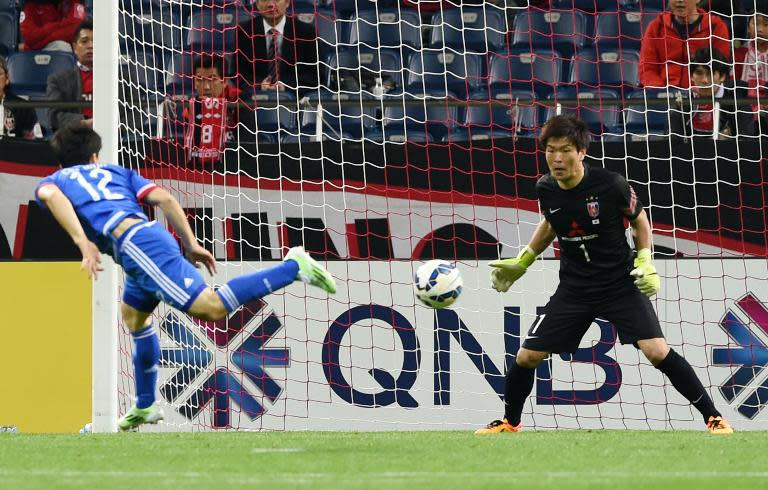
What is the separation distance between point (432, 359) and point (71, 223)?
3.79 metres

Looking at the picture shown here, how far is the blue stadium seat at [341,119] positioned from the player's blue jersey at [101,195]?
3504 mm

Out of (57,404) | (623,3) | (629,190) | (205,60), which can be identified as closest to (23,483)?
(629,190)

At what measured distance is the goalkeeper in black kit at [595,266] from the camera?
25.7 ft

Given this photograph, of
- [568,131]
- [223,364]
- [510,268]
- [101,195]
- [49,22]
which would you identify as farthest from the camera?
[49,22]

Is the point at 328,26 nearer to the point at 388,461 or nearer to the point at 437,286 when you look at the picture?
the point at 437,286

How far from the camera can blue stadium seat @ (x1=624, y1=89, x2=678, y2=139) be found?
34.0 ft

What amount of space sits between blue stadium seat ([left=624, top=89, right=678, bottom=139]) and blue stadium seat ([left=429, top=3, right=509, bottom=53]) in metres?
1.67

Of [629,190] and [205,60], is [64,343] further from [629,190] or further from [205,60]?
[629,190]

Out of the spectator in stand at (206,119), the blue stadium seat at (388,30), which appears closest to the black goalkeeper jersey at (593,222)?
the spectator in stand at (206,119)

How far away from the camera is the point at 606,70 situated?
11828mm

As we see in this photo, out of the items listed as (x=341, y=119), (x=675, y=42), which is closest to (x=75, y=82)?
(x=341, y=119)

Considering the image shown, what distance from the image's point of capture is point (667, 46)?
1069 cm

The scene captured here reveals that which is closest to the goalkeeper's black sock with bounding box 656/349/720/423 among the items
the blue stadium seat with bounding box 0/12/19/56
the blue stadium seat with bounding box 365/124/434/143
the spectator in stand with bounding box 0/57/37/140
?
the blue stadium seat with bounding box 365/124/434/143

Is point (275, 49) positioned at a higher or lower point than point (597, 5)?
lower
